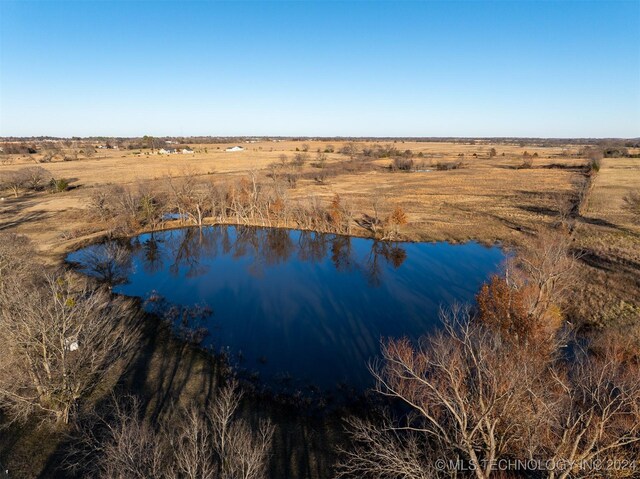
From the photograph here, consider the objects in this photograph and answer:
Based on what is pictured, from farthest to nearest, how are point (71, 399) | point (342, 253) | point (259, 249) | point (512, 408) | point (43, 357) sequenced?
point (259, 249), point (342, 253), point (71, 399), point (43, 357), point (512, 408)

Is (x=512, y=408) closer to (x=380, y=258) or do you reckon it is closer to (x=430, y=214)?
(x=380, y=258)

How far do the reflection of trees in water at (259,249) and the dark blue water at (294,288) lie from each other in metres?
0.14

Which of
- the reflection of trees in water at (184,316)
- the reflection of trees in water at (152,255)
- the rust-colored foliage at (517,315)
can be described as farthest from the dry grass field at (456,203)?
the reflection of trees in water at (184,316)

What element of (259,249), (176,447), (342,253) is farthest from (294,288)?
(176,447)

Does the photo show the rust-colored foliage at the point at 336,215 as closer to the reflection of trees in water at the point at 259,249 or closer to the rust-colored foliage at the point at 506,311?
the reflection of trees in water at the point at 259,249

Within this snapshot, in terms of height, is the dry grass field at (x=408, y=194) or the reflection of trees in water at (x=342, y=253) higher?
the dry grass field at (x=408, y=194)

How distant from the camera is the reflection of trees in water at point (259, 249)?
4256 cm

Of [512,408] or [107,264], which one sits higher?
[512,408]

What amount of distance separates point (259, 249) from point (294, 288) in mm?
13861

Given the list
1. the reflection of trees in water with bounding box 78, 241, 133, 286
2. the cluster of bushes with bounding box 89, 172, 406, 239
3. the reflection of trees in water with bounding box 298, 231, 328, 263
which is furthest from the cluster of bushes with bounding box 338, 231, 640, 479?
the reflection of trees in water with bounding box 78, 241, 133, 286

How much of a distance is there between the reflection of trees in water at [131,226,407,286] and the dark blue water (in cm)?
14

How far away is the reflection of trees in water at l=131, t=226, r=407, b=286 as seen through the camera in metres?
42.6

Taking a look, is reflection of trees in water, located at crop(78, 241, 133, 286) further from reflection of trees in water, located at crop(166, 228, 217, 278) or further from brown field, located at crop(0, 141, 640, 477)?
reflection of trees in water, located at crop(166, 228, 217, 278)

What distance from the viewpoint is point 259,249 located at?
49.1 m
